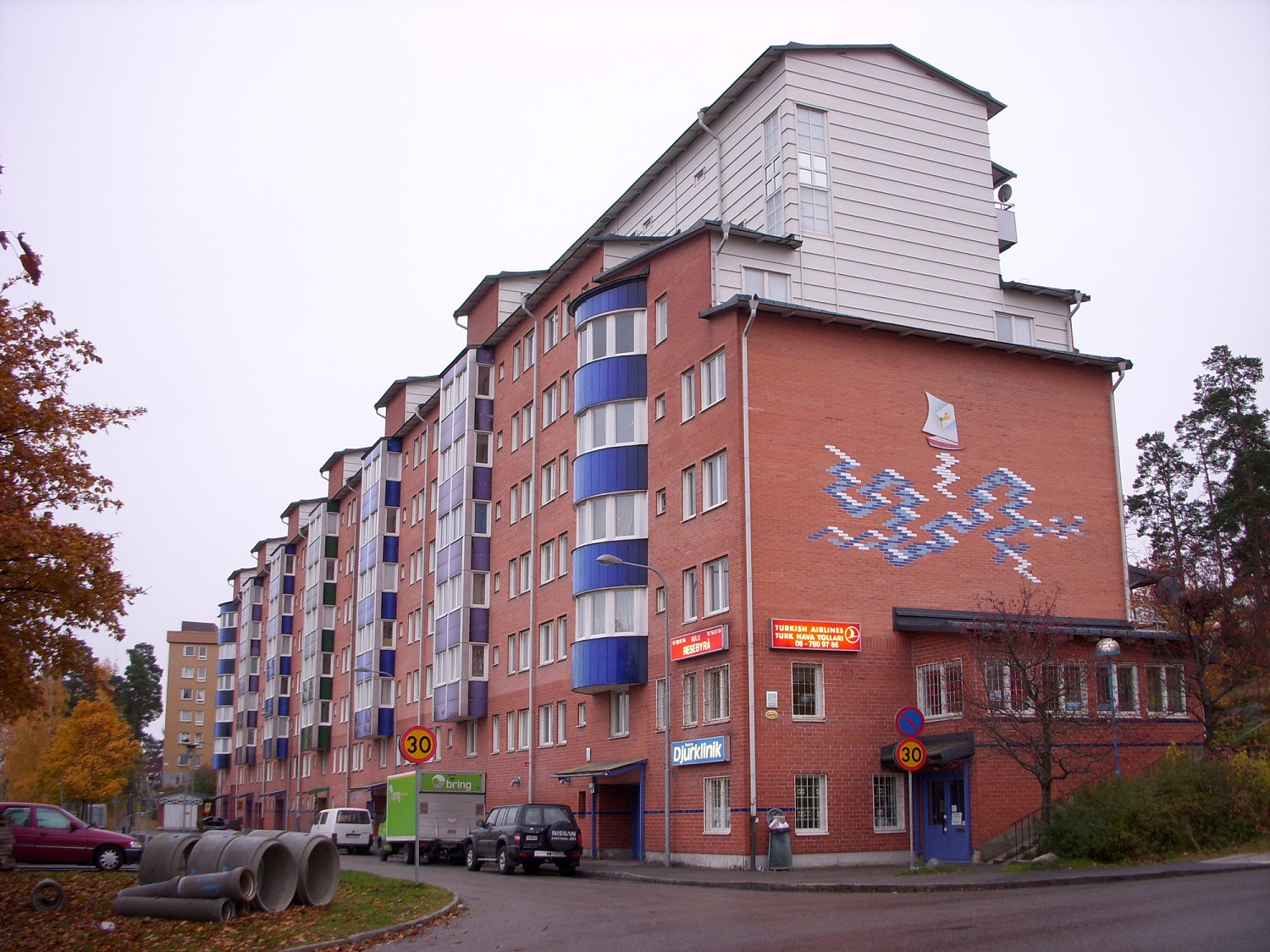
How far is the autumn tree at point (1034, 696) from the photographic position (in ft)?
87.5

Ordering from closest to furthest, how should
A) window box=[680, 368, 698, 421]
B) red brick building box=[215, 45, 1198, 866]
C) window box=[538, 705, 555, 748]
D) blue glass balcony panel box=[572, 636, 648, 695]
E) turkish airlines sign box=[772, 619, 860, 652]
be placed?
red brick building box=[215, 45, 1198, 866], turkish airlines sign box=[772, 619, 860, 652], window box=[680, 368, 698, 421], blue glass balcony panel box=[572, 636, 648, 695], window box=[538, 705, 555, 748]

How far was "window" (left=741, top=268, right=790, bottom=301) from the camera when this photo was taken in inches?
1405

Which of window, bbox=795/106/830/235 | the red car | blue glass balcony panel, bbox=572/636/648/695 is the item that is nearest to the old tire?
the red car

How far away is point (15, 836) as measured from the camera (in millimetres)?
29875

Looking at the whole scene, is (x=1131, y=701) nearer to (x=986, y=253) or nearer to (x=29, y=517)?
(x=986, y=253)

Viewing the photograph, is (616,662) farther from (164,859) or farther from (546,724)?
(164,859)

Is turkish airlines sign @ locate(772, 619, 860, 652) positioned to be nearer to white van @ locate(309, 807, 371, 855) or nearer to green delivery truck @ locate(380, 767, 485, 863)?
green delivery truck @ locate(380, 767, 485, 863)

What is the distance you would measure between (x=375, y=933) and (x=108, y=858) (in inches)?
674

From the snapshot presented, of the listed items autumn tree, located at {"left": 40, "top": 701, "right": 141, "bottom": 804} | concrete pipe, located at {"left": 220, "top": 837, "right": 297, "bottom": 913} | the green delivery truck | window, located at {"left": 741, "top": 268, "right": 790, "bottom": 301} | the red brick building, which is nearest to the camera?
concrete pipe, located at {"left": 220, "top": 837, "right": 297, "bottom": 913}

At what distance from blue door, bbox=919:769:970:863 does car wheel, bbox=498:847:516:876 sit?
10.4m

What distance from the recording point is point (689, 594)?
35125 millimetres

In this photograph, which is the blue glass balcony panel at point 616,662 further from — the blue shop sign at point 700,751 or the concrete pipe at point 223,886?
the concrete pipe at point 223,886

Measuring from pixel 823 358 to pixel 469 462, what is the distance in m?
21.8

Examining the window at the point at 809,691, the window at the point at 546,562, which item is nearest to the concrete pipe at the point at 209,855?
the window at the point at 809,691
